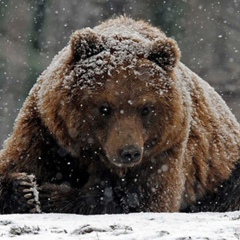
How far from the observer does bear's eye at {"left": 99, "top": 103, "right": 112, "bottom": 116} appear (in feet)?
17.6

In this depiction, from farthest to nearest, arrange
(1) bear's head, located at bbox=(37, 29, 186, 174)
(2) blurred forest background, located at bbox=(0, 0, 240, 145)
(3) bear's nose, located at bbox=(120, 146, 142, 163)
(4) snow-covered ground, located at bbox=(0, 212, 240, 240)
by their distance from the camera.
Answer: (2) blurred forest background, located at bbox=(0, 0, 240, 145) → (1) bear's head, located at bbox=(37, 29, 186, 174) → (3) bear's nose, located at bbox=(120, 146, 142, 163) → (4) snow-covered ground, located at bbox=(0, 212, 240, 240)

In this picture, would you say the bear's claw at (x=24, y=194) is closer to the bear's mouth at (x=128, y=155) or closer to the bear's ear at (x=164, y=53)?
the bear's mouth at (x=128, y=155)

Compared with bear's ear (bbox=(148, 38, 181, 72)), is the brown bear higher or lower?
lower

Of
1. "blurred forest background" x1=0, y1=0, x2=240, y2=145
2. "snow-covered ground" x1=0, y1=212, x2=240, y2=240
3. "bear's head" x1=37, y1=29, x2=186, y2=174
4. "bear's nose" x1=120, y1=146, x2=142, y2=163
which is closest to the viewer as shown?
"snow-covered ground" x1=0, y1=212, x2=240, y2=240

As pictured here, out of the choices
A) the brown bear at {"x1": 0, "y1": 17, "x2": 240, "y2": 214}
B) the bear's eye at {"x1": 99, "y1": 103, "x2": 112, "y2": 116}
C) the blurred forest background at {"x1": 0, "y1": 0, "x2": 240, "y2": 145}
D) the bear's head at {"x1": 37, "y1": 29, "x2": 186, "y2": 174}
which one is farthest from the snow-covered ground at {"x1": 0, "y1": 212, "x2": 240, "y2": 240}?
the blurred forest background at {"x1": 0, "y1": 0, "x2": 240, "y2": 145}

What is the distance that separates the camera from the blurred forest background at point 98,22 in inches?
531

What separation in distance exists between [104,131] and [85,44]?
0.68 m

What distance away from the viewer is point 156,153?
559 centimetres

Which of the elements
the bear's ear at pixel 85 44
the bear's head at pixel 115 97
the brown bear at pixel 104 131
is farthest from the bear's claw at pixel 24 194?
the bear's ear at pixel 85 44

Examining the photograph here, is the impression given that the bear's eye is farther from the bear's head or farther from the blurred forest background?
the blurred forest background

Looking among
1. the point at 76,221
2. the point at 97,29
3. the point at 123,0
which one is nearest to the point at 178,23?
the point at 123,0

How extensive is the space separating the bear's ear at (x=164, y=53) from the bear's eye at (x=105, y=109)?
0.53 metres

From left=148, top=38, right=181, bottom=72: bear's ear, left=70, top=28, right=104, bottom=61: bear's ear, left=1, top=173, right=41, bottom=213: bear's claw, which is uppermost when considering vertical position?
left=70, top=28, right=104, bottom=61: bear's ear

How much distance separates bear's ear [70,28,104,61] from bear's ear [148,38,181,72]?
1.39 ft
